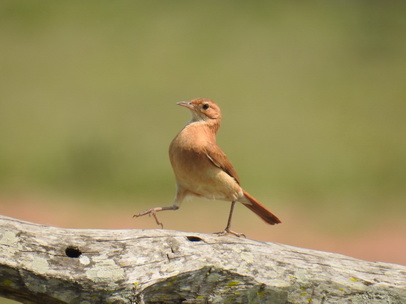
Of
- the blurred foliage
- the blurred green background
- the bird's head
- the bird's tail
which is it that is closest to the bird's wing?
the bird's tail

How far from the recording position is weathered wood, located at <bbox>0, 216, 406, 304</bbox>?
4.75 metres

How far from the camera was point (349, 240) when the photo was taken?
14.8 m

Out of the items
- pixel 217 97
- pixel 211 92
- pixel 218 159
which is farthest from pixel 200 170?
pixel 211 92

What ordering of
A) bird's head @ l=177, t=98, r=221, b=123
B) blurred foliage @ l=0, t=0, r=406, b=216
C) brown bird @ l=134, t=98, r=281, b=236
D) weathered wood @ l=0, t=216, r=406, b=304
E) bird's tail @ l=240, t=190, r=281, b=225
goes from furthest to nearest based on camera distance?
blurred foliage @ l=0, t=0, r=406, b=216, bird's head @ l=177, t=98, r=221, b=123, bird's tail @ l=240, t=190, r=281, b=225, brown bird @ l=134, t=98, r=281, b=236, weathered wood @ l=0, t=216, r=406, b=304

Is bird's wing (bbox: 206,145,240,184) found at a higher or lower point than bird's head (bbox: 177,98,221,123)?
lower

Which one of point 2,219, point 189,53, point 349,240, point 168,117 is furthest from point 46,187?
point 2,219

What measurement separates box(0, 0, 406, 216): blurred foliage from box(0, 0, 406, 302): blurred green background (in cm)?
4

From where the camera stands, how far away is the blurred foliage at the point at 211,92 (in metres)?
17.3

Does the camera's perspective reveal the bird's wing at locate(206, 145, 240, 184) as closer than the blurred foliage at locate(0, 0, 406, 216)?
Yes

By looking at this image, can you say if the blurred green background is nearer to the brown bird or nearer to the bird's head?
the bird's head

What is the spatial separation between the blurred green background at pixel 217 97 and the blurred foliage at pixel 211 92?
36 mm

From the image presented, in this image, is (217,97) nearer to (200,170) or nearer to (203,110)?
(203,110)

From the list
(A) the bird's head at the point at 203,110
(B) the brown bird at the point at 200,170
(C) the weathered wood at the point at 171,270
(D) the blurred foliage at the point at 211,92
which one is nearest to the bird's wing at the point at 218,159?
(B) the brown bird at the point at 200,170

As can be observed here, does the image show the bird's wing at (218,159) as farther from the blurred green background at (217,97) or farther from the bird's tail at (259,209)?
the blurred green background at (217,97)
